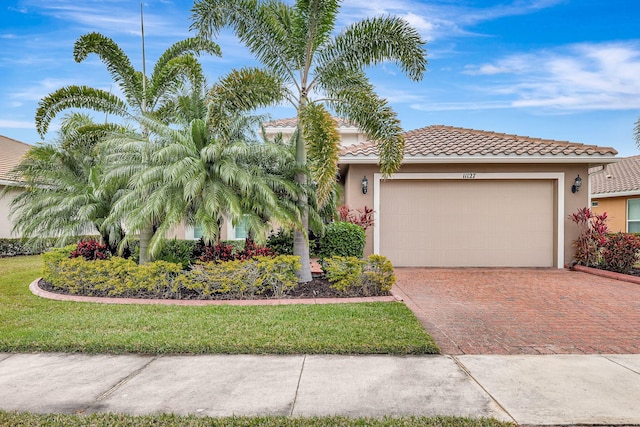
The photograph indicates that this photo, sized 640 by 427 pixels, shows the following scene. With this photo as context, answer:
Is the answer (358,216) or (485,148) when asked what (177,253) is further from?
(485,148)

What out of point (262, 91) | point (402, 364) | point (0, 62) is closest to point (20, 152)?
point (0, 62)

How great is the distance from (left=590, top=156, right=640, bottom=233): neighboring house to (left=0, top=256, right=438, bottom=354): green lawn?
1686 centimetres

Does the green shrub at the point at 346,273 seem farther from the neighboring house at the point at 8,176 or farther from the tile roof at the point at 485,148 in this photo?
the neighboring house at the point at 8,176

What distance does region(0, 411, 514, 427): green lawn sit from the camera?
3098mm

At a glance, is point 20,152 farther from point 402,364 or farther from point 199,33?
point 402,364

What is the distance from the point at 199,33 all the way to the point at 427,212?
8065 millimetres

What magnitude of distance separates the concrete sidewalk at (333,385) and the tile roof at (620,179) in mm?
16836

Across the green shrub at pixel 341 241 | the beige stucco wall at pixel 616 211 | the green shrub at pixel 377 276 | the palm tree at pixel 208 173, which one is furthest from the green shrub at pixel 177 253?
the beige stucco wall at pixel 616 211

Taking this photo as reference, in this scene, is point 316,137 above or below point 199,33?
below

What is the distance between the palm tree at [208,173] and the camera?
25.8 ft

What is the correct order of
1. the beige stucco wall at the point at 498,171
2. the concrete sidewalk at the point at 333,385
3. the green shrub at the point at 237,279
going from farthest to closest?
the beige stucco wall at the point at 498,171 → the green shrub at the point at 237,279 → the concrete sidewalk at the point at 333,385

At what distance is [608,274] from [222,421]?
11.2m

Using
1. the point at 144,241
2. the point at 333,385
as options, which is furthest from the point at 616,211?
the point at 144,241

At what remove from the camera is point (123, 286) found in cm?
777
